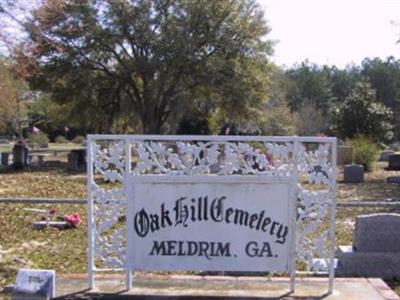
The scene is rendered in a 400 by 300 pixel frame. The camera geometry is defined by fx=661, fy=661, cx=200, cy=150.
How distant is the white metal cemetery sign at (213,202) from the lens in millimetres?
5910

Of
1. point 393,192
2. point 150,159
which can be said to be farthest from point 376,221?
point 393,192

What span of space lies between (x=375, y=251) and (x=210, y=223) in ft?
10.5

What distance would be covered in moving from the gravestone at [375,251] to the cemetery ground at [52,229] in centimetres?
24

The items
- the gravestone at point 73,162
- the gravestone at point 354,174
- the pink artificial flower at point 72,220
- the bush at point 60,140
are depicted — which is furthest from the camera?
the bush at point 60,140

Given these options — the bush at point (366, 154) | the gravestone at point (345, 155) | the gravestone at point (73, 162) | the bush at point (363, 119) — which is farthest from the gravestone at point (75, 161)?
the bush at point (363, 119)

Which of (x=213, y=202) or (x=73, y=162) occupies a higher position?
(x=213, y=202)

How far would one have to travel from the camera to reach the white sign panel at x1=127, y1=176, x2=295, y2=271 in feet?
19.5

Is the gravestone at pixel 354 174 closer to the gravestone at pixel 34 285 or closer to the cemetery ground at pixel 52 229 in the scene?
the cemetery ground at pixel 52 229

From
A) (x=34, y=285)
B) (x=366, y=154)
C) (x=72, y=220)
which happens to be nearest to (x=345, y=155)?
(x=366, y=154)

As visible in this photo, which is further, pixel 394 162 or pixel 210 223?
pixel 394 162

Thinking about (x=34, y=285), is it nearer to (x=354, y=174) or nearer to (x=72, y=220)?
(x=72, y=220)

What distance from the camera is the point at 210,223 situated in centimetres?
599

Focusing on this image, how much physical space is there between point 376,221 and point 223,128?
4237 cm

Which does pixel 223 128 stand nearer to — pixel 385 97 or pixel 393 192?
pixel 393 192
